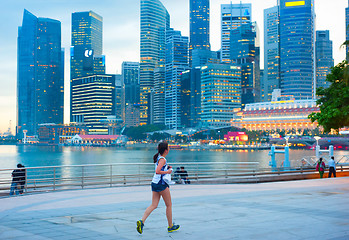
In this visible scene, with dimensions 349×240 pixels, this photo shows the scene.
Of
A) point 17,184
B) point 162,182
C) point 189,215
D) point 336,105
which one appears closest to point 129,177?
point 17,184

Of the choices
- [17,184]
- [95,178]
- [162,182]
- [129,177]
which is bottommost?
[95,178]

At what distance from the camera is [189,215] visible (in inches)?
486

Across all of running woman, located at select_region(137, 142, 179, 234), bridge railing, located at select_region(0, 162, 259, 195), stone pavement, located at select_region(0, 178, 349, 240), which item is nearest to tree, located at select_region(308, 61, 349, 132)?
bridge railing, located at select_region(0, 162, 259, 195)

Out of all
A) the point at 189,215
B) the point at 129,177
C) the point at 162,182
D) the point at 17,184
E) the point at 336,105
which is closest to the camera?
the point at 162,182

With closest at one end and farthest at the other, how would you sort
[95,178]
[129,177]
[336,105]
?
1. [129,177]
2. [95,178]
3. [336,105]

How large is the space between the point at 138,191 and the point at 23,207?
243 inches

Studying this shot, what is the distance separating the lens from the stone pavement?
9.74 metres

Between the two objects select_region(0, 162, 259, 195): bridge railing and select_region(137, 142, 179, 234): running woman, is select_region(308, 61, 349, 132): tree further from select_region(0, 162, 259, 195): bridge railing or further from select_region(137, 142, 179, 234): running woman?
select_region(137, 142, 179, 234): running woman

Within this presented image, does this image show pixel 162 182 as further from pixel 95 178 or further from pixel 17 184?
pixel 95 178

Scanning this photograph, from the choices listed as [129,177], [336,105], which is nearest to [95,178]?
[129,177]

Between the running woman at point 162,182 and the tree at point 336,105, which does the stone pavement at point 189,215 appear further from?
the tree at point 336,105

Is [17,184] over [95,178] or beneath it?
over

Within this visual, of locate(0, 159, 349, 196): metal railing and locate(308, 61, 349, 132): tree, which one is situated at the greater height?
locate(308, 61, 349, 132): tree

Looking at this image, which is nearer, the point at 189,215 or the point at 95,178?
the point at 189,215
